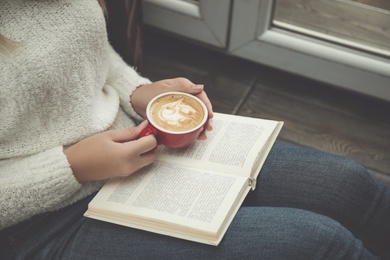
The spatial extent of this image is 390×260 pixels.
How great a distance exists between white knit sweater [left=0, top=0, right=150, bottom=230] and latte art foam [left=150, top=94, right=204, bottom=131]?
111mm

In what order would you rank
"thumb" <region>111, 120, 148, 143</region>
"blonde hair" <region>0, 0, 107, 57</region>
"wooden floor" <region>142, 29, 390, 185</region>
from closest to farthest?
"blonde hair" <region>0, 0, 107, 57</region>
"thumb" <region>111, 120, 148, 143</region>
"wooden floor" <region>142, 29, 390, 185</region>

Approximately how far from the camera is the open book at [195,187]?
78 cm

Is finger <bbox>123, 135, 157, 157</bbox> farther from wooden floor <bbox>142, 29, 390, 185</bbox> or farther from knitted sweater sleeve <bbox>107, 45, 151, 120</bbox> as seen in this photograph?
wooden floor <bbox>142, 29, 390, 185</bbox>

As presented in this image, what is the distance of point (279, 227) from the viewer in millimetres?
801

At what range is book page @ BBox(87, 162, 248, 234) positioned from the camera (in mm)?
784

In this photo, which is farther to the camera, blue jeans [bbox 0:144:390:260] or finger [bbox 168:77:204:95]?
finger [bbox 168:77:204:95]

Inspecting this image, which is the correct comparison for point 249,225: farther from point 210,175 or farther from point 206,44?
point 206,44

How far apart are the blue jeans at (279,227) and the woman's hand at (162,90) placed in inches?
7.3

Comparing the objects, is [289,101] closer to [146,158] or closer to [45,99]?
[146,158]

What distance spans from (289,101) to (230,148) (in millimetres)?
828

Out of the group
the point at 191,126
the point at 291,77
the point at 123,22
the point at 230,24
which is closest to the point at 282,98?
the point at 291,77

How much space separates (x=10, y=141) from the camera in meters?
0.82

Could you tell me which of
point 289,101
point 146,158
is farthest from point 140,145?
point 289,101

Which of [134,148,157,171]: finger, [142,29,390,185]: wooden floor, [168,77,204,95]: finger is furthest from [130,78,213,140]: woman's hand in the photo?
[142,29,390,185]: wooden floor
